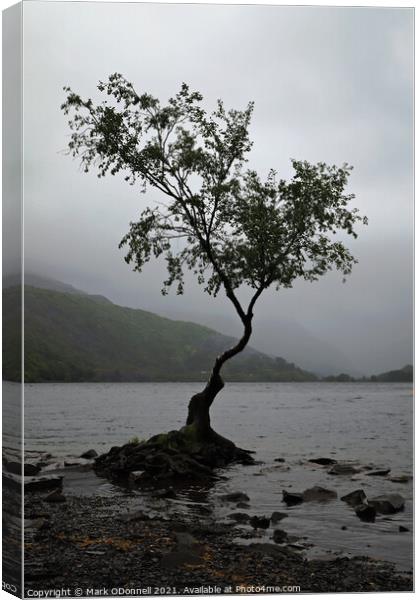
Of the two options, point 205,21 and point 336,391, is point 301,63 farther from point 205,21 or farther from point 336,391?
point 336,391

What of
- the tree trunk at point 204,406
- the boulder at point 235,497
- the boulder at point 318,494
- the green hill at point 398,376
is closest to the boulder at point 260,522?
the boulder at point 235,497

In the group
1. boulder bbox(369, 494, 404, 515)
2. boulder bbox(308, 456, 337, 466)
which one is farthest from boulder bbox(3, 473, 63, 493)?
boulder bbox(369, 494, 404, 515)

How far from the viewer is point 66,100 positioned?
43.5 ft

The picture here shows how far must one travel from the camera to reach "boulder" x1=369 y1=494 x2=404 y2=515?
553 inches

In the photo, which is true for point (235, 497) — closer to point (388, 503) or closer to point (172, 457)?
point (172, 457)

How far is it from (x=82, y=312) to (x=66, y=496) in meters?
3.11

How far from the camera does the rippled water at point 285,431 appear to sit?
13.6m

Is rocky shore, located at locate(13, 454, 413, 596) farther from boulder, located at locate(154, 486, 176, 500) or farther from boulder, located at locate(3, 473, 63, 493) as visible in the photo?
boulder, located at locate(154, 486, 176, 500)

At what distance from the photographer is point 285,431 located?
1794 centimetres

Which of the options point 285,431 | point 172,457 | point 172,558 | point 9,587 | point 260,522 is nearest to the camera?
point 172,558

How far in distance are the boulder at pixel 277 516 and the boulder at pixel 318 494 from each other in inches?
31.2

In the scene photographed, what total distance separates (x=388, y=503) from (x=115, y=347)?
18.2 ft

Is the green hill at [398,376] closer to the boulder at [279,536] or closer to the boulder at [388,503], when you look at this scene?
the boulder at [388,503]

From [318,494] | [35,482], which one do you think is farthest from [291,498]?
[35,482]
